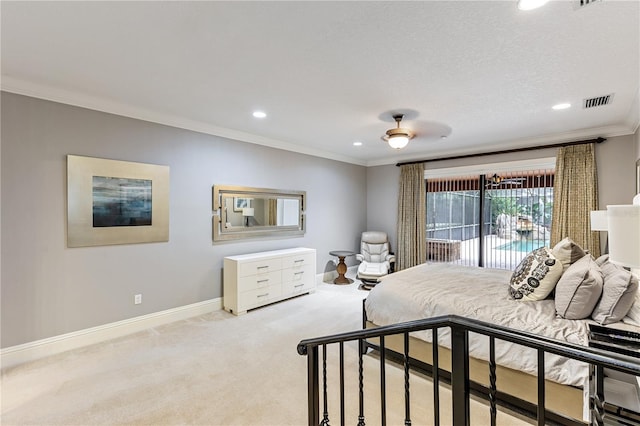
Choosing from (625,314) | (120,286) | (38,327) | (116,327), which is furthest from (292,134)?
(625,314)

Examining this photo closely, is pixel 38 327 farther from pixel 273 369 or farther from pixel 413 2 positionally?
pixel 413 2

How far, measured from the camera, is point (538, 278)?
2559mm

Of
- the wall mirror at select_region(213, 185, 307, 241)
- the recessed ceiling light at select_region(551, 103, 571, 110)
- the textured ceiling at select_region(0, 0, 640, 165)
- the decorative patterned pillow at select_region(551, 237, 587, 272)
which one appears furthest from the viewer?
the wall mirror at select_region(213, 185, 307, 241)

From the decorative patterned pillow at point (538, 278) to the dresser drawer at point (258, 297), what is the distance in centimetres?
306

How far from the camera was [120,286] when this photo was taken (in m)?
3.42

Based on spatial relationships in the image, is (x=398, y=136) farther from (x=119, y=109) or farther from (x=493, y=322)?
(x=119, y=109)

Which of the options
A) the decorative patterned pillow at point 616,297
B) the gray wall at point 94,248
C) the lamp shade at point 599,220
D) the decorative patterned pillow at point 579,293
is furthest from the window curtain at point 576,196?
the gray wall at point 94,248

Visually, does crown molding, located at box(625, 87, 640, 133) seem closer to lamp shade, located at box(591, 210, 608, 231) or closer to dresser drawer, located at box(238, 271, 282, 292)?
lamp shade, located at box(591, 210, 608, 231)

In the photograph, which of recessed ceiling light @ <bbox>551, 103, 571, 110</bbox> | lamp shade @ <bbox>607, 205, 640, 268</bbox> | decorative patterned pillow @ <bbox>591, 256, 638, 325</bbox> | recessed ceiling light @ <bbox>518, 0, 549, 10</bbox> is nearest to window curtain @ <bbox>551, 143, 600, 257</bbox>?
recessed ceiling light @ <bbox>551, 103, 571, 110</bbox>

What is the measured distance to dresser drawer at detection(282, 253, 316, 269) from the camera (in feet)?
15.6

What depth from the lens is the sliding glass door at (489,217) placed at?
483cm

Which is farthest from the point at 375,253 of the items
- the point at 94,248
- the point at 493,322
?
the point at 94,248

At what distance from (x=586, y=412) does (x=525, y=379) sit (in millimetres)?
332

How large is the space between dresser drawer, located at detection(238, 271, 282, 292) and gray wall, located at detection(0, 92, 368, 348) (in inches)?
18.4
